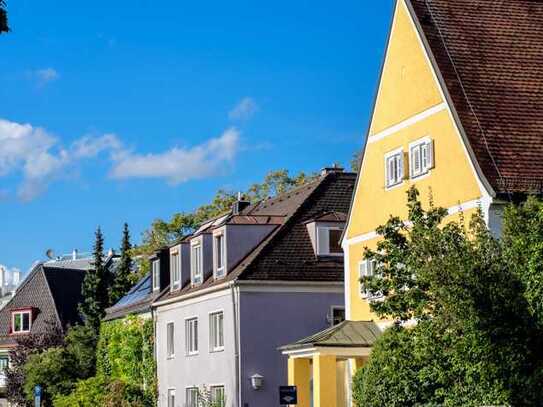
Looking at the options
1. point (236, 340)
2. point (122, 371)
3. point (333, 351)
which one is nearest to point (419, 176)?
point (333, 351)

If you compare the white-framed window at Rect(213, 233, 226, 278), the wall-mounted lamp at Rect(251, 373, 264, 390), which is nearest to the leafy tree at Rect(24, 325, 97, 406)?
the white-framed window at Rect(213, 233, 226, 278)

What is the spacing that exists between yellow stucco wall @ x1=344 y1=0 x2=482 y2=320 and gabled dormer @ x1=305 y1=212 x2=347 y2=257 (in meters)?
6.66

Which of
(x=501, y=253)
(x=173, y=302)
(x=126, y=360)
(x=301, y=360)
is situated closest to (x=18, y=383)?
(x=126, y=360)

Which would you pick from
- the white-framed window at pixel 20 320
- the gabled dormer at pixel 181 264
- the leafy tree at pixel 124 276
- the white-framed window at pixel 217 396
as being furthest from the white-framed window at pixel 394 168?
the white-framed window at pixel 20 320

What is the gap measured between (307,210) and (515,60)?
14.9 m

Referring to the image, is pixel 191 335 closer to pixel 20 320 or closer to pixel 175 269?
pixel 175 269

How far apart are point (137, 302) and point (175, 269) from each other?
17.8 ft

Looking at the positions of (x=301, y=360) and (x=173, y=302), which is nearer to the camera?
(x=301, y=360)

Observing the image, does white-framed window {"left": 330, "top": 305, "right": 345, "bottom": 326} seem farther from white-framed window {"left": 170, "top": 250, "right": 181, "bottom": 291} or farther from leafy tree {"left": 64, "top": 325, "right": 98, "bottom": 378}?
leafy tree {"left": 64, "top": 325, "right": 98, "bottom": 378}

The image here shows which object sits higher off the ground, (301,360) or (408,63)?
(408,63)

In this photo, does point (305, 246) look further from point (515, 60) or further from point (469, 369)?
point (469, 369)

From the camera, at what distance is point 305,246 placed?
1837 inches

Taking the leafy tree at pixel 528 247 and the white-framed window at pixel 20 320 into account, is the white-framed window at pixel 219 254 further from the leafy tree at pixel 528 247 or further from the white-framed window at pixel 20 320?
the white-framed window at pixel 20 320

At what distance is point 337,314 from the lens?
45.7 m
